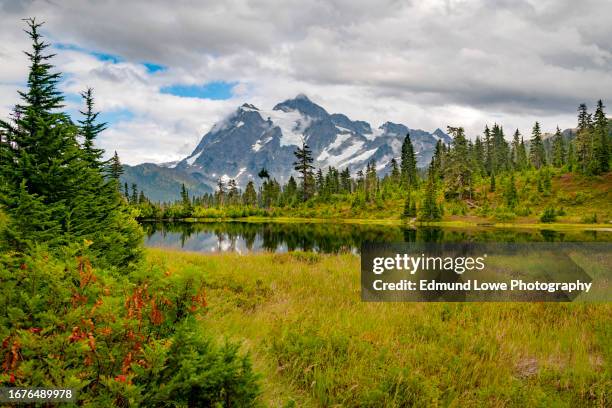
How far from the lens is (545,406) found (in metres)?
4.38

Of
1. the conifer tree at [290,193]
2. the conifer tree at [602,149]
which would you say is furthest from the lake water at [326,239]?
the conifer tree at [290,193]

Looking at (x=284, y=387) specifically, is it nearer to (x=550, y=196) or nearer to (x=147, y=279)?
(x=147, y=279)

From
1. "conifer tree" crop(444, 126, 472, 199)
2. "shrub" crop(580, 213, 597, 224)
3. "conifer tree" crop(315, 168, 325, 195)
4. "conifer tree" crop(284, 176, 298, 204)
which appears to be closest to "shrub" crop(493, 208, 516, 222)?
"shrub" crop(580, 213, 597, 224)

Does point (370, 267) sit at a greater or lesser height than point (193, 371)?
lesser

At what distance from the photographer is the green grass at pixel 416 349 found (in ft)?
15.4

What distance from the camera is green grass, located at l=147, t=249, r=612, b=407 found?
4699 mm

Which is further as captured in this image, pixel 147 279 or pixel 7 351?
pixel 147 279

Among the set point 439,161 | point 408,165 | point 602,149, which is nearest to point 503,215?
point 602,149

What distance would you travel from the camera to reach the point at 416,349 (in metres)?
5.98

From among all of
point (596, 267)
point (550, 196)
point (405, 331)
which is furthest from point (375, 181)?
point (405, 331)

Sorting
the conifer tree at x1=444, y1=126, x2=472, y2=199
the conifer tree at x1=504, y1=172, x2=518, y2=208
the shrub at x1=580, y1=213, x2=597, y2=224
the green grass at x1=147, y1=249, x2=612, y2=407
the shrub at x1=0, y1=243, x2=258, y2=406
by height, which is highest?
the conifer tree at x1=444, y1=126, x2=472, y2=199

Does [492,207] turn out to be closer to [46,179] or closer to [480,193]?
[480,193]

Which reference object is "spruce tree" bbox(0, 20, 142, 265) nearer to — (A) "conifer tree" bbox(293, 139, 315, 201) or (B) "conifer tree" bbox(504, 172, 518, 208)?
(B) "conifer tree" bbox(504, 172, 518, 208)

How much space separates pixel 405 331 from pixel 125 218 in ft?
31.6
